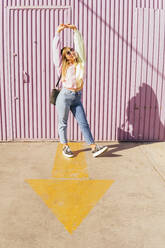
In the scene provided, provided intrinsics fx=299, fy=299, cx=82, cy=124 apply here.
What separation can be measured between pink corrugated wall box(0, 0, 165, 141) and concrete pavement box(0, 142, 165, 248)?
652 mm

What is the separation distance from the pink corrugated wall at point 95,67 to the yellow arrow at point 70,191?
136 cm

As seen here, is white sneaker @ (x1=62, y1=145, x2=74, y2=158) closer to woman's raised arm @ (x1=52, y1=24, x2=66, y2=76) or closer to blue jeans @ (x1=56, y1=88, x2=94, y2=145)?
blue jeans @ (x1=56, y1=88, x2=94, y2=145)

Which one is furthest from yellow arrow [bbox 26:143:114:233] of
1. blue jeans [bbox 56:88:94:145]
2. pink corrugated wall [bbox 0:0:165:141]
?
pink corrugated wall [bbox 0:0:165:141]

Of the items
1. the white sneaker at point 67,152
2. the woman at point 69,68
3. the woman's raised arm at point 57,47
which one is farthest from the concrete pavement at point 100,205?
Answer: the woman's raised arm at point 57,47

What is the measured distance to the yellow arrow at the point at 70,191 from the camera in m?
3.36

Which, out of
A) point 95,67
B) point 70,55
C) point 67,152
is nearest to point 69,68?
point 70,55

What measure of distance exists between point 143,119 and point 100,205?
276 cm

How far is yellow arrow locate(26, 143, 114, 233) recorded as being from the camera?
3.36 m

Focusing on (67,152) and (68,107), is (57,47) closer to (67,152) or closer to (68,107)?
(68,107)

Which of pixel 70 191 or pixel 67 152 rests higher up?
pixel 67 152

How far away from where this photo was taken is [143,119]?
19.4 ft

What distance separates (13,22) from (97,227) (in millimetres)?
4061

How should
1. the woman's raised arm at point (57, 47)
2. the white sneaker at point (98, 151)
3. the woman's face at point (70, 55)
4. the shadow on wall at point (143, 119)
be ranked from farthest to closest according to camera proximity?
1. the shadow on wall at point (143, 119)
2. the white sneaker at point (98, 151)
3. the woman's face at point (70, 55)
4. the woman's raised arm at point (57, 47)

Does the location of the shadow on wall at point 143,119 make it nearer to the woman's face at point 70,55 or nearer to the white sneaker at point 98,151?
the white sneaker at point 98,151
